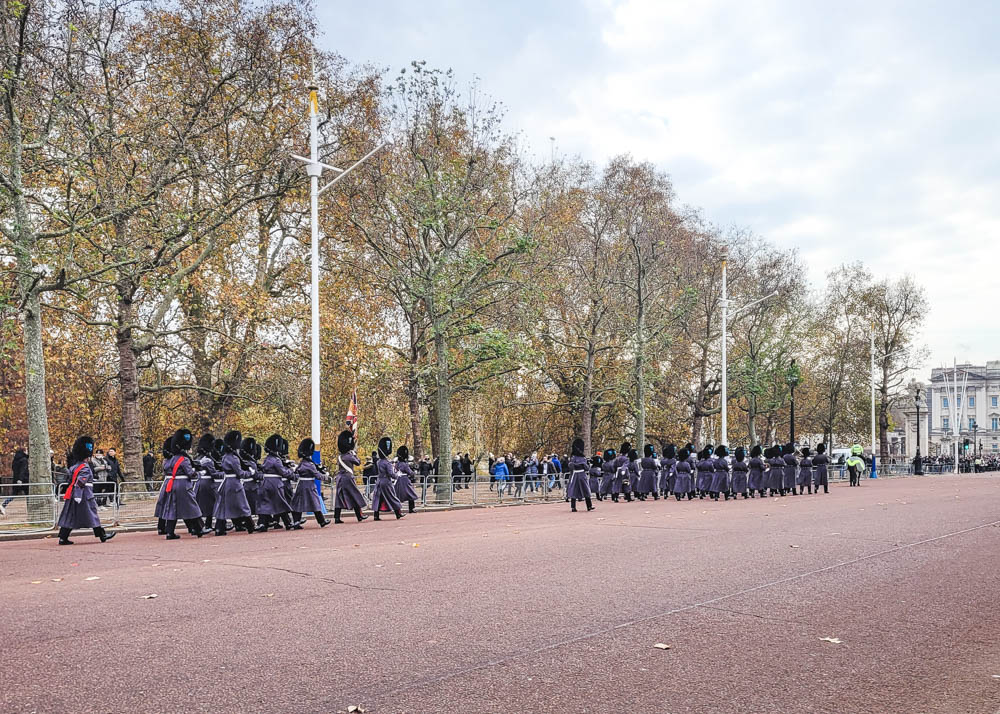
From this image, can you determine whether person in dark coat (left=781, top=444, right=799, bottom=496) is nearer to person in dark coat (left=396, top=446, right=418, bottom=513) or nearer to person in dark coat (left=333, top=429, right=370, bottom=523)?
person in dark coat (left=396, top=446, right=418, bottom=513)

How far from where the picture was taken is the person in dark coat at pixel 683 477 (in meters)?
32.0

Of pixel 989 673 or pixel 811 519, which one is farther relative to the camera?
pixel 811 519

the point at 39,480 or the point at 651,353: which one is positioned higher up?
the point at 651,353

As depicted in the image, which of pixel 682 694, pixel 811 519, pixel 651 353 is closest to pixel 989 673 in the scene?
pixel 682 694

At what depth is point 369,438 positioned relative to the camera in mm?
47500

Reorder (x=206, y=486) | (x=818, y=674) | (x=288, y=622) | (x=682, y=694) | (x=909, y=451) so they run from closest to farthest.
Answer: (x=682, y=694) < (x=818, y=674) < (x=288, y=622) < (x=206, y=486) < (x=909, y=451)

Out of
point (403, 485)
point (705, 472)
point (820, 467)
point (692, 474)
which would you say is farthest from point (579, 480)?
point (820, 467)

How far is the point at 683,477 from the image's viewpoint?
3216 centimetres

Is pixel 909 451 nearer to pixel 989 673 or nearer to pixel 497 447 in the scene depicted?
pixel 497 447

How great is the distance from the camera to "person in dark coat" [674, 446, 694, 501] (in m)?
32.0

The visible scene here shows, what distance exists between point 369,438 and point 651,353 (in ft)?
50.9

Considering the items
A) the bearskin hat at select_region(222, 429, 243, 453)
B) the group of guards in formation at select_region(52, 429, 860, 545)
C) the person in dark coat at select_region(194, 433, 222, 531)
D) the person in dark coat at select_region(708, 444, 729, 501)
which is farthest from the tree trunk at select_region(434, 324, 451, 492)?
the person in dark coat at select_region(194, 433, 222, 531)

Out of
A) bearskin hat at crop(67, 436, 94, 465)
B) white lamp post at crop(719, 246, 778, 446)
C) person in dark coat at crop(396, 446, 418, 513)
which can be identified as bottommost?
person in dark coat at crop(396, 446, 418, 513)

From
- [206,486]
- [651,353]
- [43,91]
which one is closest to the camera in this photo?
[206,486]
